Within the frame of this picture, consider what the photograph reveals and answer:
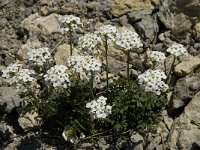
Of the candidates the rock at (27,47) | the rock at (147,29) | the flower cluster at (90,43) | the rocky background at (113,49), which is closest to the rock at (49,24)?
the rocky background at (113,49)

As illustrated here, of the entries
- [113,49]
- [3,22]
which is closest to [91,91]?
[113,49]

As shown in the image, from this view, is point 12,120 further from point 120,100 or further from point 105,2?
point 105,2

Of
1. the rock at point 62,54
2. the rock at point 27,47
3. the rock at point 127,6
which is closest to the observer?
the rock at point 62,54

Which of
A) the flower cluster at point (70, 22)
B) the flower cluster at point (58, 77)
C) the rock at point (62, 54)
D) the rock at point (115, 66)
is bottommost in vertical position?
the rock at point (115, 66)

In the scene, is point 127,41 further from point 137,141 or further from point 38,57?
point 137,141

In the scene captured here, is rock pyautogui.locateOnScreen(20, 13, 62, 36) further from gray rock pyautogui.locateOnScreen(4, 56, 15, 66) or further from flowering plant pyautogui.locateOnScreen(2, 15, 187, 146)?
flowering plant pyautogui.locateOnScreen(2, 15, 187, 146)

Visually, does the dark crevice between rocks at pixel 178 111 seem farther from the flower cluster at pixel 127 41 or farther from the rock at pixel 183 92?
the flower cluster at pixel 127 41
